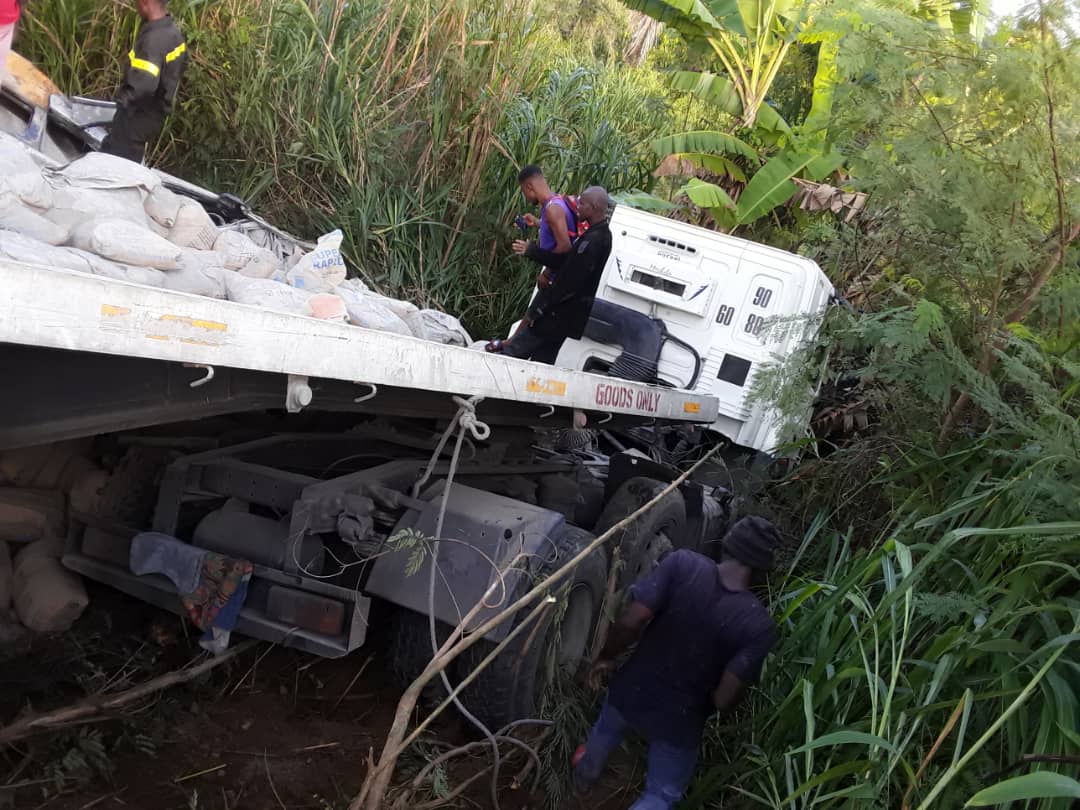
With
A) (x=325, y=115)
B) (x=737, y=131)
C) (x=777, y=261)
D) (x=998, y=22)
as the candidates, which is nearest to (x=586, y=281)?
(x=777, y=261)

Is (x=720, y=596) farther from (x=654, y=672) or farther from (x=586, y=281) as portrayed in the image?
(x=586, y=281)

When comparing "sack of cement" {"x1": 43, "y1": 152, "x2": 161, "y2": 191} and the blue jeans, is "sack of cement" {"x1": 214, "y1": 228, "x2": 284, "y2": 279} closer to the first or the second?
"sack of cement" {"x1": 43, "y1": 152, "x2": 161, "y2": 191}

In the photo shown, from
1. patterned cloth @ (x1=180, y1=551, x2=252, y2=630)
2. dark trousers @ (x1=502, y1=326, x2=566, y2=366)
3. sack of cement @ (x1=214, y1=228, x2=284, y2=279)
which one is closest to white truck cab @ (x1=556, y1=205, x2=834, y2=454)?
dark trousers @ (x1=502, y1=326, x2=566, y2=366)

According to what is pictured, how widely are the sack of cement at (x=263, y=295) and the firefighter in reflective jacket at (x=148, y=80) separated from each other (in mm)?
3100

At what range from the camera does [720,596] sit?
11.3ft

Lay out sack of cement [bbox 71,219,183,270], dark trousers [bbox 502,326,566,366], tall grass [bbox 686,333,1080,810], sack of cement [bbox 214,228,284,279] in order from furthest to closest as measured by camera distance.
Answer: dark trousers [bbox 502,326,566,366] → sack of cement [bbox 214,228,284,279] → tall grass [bbox 686,333,1080,810] → sack of cement [bbox 71,219,183,270]

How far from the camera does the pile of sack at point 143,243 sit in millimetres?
2396

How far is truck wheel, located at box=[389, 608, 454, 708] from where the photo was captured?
3516 millimetres

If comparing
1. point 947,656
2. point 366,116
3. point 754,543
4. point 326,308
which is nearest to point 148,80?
point 366,116

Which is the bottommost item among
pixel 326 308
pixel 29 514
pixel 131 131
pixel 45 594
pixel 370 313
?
pixel 45 594

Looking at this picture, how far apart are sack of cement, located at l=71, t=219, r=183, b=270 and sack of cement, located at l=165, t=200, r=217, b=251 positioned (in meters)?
0.59

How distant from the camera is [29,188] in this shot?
256 centimetres

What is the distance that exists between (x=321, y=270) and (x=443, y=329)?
843mm

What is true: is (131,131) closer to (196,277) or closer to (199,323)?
(196,277)
